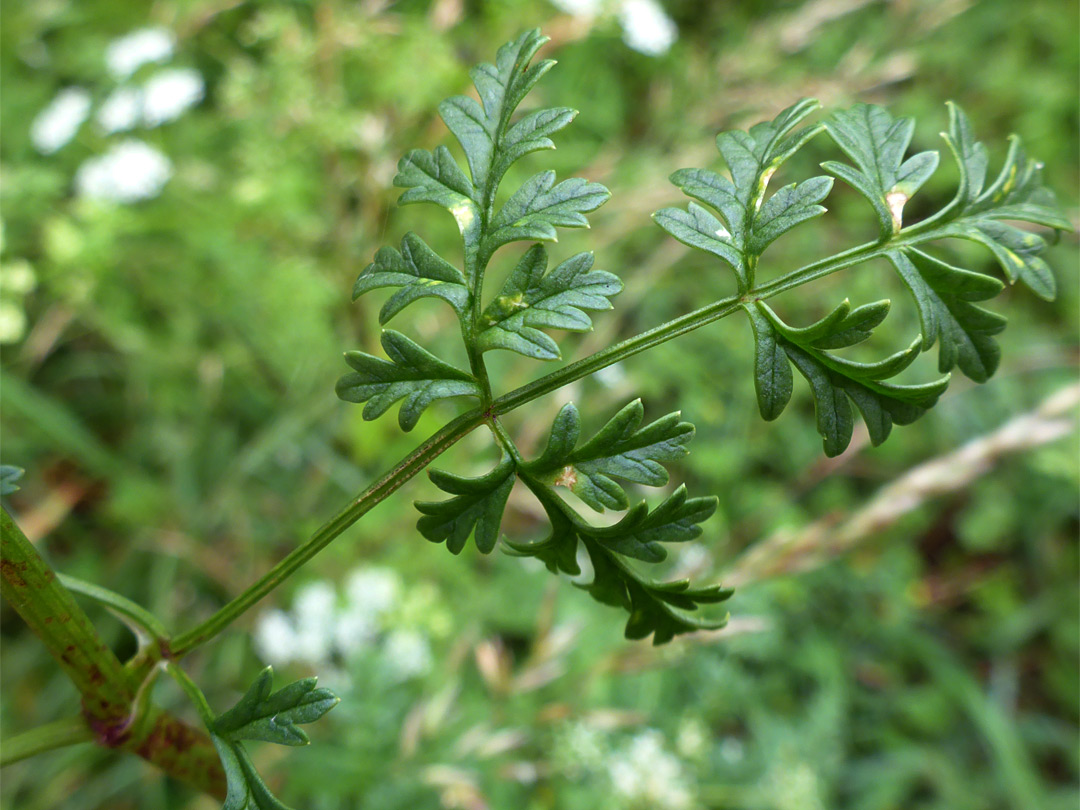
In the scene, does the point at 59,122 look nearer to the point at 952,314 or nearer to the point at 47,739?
the point at 47,739

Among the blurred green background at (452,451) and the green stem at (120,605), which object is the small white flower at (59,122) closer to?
the blurred green background at (452,451)

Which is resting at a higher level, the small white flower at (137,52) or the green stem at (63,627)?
the small white flower at (137,52)

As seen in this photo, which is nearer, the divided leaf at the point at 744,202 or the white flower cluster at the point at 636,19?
the divided leaf at the point at 744,202

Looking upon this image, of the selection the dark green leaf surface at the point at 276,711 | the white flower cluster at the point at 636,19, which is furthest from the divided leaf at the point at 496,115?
the white flower cluster at the point at 636,19

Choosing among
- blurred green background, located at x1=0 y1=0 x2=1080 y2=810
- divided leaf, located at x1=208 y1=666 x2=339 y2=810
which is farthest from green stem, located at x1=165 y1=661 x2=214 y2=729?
blurred green background, located at x1=0 y1=0 x2=1080 y2=810

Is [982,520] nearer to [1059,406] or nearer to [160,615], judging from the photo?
[1059,406]

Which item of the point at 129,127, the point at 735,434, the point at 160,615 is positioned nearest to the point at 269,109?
the point at 129,127
